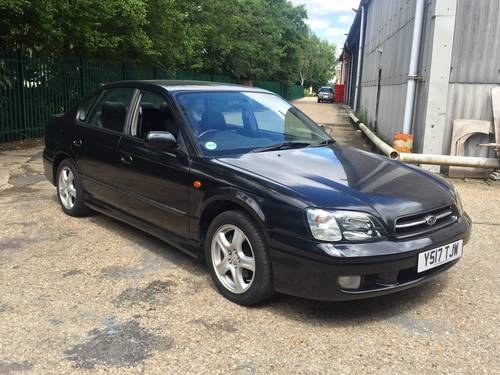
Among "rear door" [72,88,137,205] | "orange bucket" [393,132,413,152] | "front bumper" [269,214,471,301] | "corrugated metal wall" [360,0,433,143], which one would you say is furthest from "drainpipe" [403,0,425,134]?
"front bumper" [269,214,471,301]

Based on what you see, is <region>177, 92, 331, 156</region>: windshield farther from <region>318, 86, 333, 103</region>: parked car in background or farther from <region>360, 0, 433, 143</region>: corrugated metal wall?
<region>318, 86, 333, 103</region>: parked car in background

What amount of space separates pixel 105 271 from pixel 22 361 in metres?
1.43

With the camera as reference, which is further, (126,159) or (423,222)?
(126,159)

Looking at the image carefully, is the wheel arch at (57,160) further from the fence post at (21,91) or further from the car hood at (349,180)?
the fence post at (21,91)

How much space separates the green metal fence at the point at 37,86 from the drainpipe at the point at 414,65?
27.2 ft

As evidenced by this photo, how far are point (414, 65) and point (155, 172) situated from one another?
7344 mm

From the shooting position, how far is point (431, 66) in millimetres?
9219

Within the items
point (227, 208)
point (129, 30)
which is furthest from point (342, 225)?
point (129, 30)

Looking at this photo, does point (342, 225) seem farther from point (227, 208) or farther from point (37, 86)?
point (37, 86)

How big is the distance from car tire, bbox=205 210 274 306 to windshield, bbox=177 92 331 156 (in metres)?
A: 0.67

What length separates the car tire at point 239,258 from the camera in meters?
3.60

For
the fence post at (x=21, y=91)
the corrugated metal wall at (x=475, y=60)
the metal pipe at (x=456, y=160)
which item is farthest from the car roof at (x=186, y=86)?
the fence post at (x=21, y=91)

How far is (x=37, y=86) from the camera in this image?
13.2m

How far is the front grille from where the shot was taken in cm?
350
